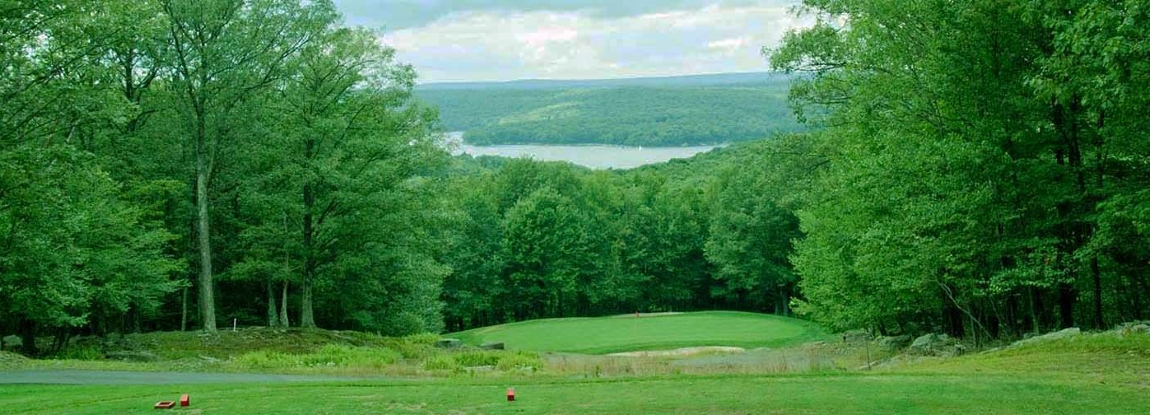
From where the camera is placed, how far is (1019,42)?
61.7 ft

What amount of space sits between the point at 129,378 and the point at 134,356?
6.58m

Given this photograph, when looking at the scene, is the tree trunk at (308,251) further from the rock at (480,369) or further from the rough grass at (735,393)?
the rough grass at (735,393)

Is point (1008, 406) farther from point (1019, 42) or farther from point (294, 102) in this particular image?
point (294, 102)

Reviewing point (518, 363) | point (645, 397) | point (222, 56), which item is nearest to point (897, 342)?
point (518, 363)

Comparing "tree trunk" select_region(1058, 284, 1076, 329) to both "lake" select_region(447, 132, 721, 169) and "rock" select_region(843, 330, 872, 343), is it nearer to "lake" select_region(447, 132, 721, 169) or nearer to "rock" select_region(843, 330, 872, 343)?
"rock" select_region(843, 330, 872, 343)

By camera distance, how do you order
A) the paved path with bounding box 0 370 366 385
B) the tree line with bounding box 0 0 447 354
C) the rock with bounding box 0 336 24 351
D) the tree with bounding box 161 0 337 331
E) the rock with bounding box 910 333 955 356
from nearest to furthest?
the paved path with bounding box 0 370 366 385 < the tree line with bounding box 0 0 447 354 < the rock with bounding box 910 333 955 356 < the rock with bounding box 0 336 24 351 < the tree with bounding box 161 0 337 331

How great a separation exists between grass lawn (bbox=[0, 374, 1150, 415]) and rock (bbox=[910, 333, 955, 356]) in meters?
8.13

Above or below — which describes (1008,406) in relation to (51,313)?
below

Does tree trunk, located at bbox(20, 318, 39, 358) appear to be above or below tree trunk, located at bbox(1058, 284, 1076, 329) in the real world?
above

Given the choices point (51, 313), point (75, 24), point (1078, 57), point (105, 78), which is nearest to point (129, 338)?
point (51, 313)

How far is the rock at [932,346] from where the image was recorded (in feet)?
72.0

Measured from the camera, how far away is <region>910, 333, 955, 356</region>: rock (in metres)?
21.9

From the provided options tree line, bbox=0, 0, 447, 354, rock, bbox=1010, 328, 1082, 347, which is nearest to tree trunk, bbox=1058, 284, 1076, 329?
rock, bbox=1010, 328, 1082, 347

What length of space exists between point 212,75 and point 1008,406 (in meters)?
25.2
